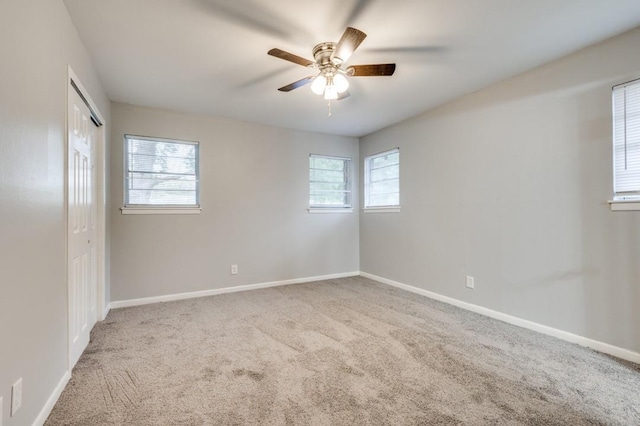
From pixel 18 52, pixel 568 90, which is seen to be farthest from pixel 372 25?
pixel 18 52

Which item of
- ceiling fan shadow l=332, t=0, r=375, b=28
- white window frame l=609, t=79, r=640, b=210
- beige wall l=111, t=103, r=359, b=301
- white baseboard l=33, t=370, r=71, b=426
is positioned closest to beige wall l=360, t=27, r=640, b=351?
white window frame l=609, t=79, r=640, b=210

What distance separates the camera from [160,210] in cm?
371

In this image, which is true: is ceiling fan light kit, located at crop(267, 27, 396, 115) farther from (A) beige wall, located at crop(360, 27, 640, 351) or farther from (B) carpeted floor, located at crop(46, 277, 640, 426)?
(B) carpeted floor, located at crop(46, 277, 640, 426)

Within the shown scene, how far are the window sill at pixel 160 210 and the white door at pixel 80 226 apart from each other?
0.67m

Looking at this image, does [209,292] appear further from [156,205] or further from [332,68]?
[332,68]

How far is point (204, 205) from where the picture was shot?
396cm

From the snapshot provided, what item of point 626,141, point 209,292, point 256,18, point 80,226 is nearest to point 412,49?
point 256,18

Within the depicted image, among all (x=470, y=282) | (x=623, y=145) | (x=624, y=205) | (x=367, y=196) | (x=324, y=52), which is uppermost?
(x=324, y=52)

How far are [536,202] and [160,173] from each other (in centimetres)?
429

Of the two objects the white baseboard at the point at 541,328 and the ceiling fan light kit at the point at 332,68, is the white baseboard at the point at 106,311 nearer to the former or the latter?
the ceiling fan light kit at the point at 332,68

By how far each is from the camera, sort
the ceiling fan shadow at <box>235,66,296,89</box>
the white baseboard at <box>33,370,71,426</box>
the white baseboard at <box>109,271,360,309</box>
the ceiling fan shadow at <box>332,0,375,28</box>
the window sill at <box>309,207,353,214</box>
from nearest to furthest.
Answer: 1. the white baseboard at <box>33,370,71,426</box>
2. the ceiling fan shadow at <box>332,0,375,28</box>
3. the ceiling fan shadow at <box>235,66,296,89</box>
4. the white baseboard at <box>109,271,360,309</box>
5. the window sill at <box>309,207,353,214</box>

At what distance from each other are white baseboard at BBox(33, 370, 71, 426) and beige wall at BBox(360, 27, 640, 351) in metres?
3.66

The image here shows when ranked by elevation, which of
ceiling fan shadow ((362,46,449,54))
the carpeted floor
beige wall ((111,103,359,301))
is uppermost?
ceiling fan shadow ((362,46,449,54))

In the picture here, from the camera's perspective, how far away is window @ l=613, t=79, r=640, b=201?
2.14 m
